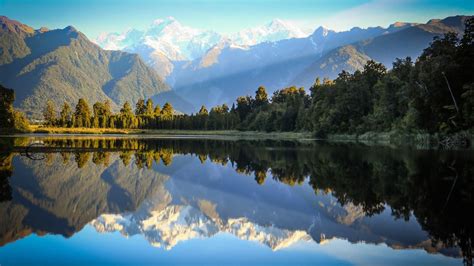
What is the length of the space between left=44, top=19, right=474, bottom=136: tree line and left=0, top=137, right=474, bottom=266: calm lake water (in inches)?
1336

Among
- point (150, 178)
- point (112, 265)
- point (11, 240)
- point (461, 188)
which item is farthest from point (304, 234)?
point (150, 178)

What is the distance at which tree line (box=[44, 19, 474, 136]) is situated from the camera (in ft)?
201

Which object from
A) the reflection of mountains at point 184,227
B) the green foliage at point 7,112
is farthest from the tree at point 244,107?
the reflection of mountains at point 184,227

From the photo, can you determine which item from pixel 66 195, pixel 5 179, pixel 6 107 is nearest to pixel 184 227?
pixel 66 195

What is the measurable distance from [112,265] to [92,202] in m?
9.30

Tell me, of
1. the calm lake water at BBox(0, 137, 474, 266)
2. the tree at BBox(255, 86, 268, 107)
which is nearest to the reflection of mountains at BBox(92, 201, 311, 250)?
the calm lake water at BBox(0, 137, 474, 266)

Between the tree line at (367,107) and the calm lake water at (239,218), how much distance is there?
33.9 meters

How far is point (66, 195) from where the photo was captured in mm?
22375

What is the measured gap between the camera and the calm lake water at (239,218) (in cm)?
1298

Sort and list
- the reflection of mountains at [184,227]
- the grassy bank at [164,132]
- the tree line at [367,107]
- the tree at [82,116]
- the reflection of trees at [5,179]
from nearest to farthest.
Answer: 1. the reflection of mountains at [184,227]
2. the reflection of trees at [5,179]
3. the tree line at [367,107]
4. the grassy bank at [164,132]
5. the tree at [82,116]

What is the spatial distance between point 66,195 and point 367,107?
92.4 meters

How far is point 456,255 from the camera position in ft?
40.7

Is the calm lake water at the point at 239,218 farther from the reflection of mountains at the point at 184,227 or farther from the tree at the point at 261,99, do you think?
Answer: the tree at the point at 261,99

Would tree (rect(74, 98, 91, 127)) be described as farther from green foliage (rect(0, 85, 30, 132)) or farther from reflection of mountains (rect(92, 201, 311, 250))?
reflection of mountains (rect(92, 201, 311, 250))
